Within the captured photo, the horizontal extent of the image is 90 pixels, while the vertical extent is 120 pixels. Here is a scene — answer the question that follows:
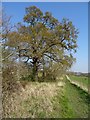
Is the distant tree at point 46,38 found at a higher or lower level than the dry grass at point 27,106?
higher

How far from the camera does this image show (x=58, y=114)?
1232 cm

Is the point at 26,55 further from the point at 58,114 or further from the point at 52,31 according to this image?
the point at 58,114

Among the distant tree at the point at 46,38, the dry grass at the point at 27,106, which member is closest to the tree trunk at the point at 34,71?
the distant tree at the point at 46,38

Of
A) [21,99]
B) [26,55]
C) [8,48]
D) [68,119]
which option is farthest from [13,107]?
[26,55]

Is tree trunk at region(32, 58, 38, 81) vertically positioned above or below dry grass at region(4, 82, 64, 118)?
above

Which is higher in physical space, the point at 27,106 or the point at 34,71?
the point at 34,71

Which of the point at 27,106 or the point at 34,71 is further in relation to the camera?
the point at 34,71

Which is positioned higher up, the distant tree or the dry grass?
the distant tree

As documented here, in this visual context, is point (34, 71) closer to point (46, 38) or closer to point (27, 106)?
point (46, 38)

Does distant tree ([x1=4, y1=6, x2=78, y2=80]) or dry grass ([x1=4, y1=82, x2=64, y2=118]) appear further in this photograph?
distant tree ([x1=4, y1=6, x2=78, y2=80])

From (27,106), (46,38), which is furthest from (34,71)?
(27,106)

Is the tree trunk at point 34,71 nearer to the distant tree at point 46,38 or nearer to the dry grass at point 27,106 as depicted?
the distant tree at point 46,38

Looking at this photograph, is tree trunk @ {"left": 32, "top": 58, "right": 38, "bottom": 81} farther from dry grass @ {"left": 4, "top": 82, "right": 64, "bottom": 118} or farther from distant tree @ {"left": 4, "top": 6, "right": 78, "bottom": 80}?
dry grass @ {"left": 4, "top": 82, "right": 64, "bottom": 118}

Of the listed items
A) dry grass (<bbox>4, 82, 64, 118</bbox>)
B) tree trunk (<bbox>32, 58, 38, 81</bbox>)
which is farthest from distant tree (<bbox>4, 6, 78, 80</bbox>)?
dry grass (<bbox>4, 82, 64, 118</bbox>)
